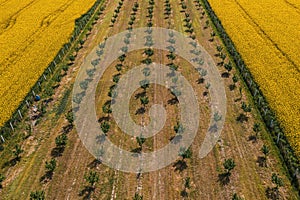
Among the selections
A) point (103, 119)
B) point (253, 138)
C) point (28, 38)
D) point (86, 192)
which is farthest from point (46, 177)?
point (28, 38)

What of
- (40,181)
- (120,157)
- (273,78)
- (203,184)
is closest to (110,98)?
(120,157)

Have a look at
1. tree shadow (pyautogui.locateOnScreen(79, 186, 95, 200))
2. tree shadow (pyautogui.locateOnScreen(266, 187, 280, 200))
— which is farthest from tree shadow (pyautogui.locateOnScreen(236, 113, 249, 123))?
tree shadow (pyautogui.locateOnScreen(79, 186, 95, 200))

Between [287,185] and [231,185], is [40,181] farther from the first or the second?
[287,185]

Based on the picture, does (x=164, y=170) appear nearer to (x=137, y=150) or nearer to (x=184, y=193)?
(x=184, y=193)

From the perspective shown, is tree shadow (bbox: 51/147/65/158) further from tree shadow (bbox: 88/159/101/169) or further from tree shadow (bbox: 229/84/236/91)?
tree shadow (bbox: 229/84/236/91)

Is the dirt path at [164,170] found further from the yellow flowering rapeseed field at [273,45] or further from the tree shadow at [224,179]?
the yellow flowering rapeseed field at [273,45]

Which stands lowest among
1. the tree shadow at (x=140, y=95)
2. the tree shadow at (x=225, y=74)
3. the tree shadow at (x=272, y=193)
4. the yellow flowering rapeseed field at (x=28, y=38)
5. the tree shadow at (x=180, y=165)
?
the tree shadow at (x=272, y=193)

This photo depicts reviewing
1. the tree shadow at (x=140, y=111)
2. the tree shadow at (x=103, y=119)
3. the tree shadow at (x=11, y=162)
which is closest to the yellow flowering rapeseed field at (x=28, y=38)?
the tree shadow at (x=11, y=162)
